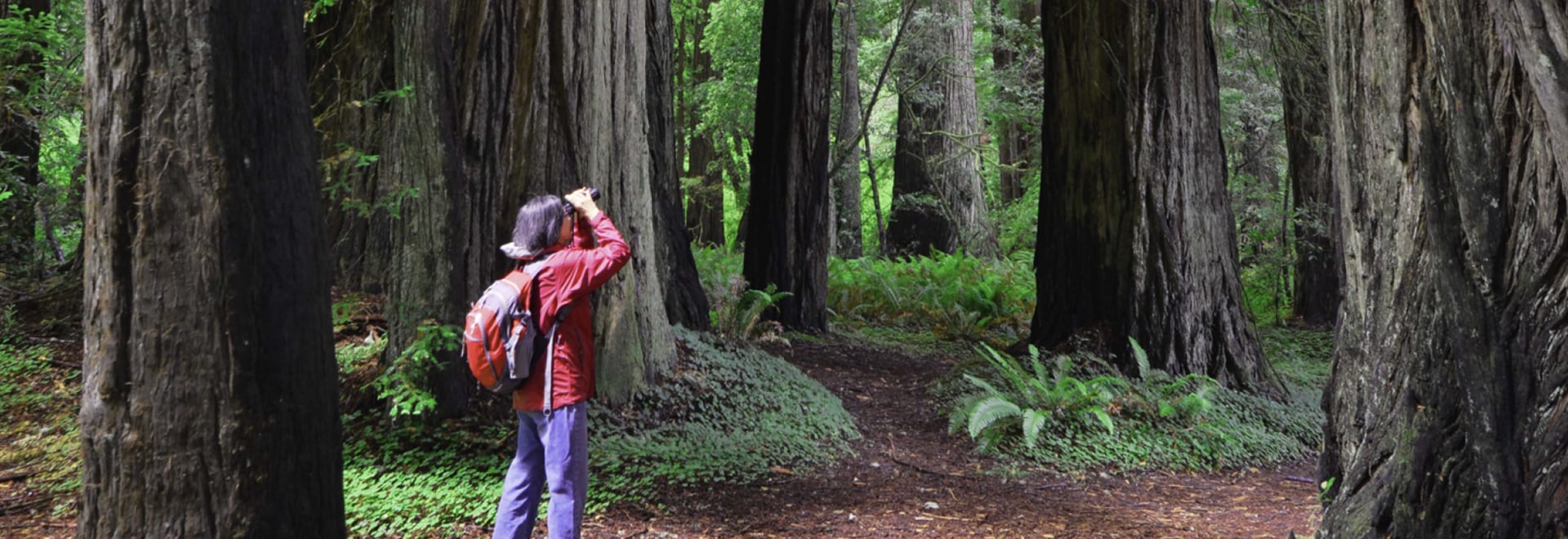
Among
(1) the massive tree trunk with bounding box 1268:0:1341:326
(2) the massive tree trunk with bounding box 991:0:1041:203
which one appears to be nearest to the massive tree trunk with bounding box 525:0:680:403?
(1) the massive tree trunk with bounding box 1268:0:1341:326

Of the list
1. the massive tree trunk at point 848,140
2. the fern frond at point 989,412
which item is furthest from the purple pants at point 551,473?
the massive tree trunk at point 848,140

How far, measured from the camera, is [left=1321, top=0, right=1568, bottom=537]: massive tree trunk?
311 centimetres

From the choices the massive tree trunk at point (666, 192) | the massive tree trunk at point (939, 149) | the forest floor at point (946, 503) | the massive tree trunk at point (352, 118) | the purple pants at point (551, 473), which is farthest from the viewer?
the massive tree trunk at point (939, 149)

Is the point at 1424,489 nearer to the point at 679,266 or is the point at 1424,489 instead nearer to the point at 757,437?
the point at 757,437

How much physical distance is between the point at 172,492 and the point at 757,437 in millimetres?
4179

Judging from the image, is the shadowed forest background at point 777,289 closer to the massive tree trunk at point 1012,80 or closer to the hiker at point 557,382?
the hiker at point 557,382

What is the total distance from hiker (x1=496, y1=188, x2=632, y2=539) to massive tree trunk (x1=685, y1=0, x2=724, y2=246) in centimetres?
1650

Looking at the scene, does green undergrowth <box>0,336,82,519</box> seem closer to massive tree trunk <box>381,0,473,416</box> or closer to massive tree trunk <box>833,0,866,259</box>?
massive tree trunk <box>381,0,473,416</box>

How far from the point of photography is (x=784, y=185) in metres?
11.7

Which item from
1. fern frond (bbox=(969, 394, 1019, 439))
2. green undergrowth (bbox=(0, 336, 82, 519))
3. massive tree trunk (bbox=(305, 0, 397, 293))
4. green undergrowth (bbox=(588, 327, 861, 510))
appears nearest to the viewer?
green undergrowth (bbox=(0, 336, 82, 519))

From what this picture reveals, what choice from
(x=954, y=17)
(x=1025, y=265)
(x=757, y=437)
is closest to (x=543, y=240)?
(x=757, y=437)

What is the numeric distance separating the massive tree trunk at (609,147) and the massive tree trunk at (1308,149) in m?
6.30

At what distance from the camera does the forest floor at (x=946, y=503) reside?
5.57 m

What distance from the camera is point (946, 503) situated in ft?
20.4
